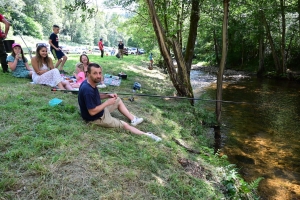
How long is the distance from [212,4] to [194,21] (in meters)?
0.84

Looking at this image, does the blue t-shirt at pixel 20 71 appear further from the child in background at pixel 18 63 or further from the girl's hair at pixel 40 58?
the girl's hair at pixel 40 58

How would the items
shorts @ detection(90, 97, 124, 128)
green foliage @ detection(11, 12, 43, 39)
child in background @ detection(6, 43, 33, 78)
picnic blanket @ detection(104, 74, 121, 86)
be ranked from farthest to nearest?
green foliage @ detection(11, 12, 43, 39) < picnic blanket @ detection(104, 74, 121, 86) < child in background @ detection(6, 43, 33, 78) < shorts @ detection(90, 97, 124, 128)

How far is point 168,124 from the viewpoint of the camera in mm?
5891

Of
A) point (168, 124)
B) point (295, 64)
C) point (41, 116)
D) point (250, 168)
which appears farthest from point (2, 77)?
point (295, 64)

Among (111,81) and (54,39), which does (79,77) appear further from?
(54,39)

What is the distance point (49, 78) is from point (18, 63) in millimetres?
1545

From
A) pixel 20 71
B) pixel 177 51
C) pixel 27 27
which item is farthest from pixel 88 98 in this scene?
pixel 27 27

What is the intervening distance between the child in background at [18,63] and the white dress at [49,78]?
0.92 metres

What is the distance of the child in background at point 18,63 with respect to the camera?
6729 millimetres

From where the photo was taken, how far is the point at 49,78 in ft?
20.4

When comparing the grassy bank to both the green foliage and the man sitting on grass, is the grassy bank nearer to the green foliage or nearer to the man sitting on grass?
the man sitting on grass

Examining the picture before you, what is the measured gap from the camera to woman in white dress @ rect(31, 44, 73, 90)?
6.08 metres

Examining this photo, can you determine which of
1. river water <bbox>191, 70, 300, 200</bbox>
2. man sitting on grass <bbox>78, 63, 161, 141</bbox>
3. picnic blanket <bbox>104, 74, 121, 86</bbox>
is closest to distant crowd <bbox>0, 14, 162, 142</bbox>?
man sitting on grass <bbox>78, 63, 161, 141</bbox>

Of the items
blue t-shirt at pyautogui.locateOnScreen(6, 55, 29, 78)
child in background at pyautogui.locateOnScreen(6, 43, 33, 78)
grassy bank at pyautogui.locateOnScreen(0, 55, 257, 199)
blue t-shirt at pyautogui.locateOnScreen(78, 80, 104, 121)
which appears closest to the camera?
grassy bank at pyautogui.locateOnScreen(0, 55, 257, 199)
